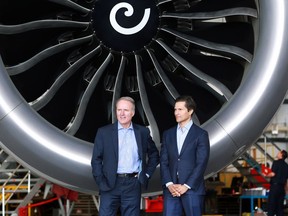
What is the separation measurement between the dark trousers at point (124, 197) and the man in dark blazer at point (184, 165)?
0.21 meters

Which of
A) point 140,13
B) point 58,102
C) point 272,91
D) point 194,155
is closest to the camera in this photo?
point 194,155

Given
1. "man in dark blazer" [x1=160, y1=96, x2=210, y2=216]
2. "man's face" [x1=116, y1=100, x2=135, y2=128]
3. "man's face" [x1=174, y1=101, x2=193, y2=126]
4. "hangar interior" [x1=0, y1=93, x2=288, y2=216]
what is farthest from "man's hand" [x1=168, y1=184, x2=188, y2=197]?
"hangar interior" [x1=0, y1=93, x2=288, y2=216]

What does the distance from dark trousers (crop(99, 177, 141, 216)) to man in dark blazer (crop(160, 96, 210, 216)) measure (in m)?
0.21

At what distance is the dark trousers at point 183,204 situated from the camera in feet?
15.3

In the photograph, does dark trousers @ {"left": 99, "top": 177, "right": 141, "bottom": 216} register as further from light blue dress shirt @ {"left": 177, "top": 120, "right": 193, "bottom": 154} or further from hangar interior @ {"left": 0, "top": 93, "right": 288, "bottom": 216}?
hangar interior @ {"left": 0, "top": 93, "right": 288, "bottom": 216}

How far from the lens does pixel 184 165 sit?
4.70 meters

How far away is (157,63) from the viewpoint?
619 centimetres

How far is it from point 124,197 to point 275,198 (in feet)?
18.5

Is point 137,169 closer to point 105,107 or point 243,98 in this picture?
point 243,98

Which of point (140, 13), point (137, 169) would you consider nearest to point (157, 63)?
point (140, 13)

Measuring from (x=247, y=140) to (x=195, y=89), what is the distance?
1131 millimetres

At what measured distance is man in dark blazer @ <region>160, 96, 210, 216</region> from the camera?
15.3 feet

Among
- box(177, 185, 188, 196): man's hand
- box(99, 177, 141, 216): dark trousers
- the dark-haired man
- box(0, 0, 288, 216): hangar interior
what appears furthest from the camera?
the dark-haired man

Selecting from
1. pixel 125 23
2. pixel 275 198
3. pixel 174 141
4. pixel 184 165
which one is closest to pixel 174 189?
pixel 184 165
